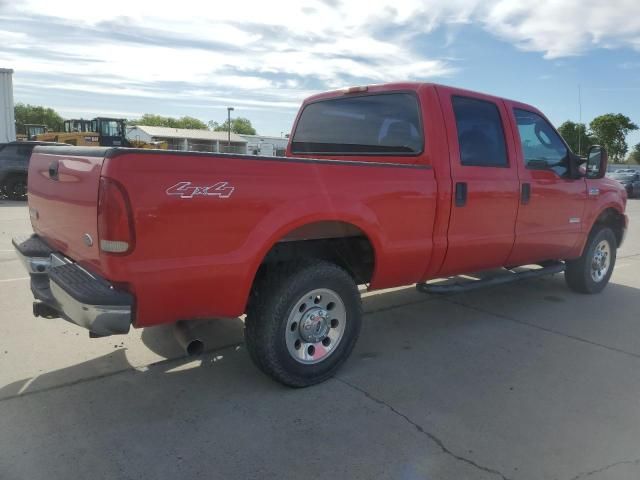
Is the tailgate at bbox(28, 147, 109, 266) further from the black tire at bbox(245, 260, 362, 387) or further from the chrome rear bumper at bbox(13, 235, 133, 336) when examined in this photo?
the black tire at bbox(245, 260, 362, 387)

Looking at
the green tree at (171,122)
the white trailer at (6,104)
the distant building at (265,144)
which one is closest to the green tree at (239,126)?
the green tree at (171,122)

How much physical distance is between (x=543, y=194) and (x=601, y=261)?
196 centimetres

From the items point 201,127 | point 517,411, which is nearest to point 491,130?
point 517,411

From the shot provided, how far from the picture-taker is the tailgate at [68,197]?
9.36ft

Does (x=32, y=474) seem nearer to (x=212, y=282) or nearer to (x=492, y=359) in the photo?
(x=212, y=282)

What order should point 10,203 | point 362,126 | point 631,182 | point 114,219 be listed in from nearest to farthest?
point 114,219, point 362,126, point 10,203, point 631,182

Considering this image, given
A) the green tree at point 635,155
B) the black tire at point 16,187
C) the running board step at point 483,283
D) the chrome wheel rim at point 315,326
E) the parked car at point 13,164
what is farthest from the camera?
the green tree at point 635,155

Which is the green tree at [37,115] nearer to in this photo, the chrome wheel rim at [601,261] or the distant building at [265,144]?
the distant building at [265,144]

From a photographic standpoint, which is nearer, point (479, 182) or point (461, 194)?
point (461, 194)

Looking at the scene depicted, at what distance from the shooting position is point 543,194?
5160 millimetres

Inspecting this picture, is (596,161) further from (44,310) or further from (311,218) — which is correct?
(44,310)

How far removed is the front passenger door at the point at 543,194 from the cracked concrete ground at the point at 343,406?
80cm

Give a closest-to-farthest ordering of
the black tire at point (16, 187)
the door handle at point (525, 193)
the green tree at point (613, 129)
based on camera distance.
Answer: the door handle at point (525, 193) < the black tire at point (16, 187) < the green tree at point (613, 129)

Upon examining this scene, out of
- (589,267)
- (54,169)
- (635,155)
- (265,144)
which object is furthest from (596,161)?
(635,155)
